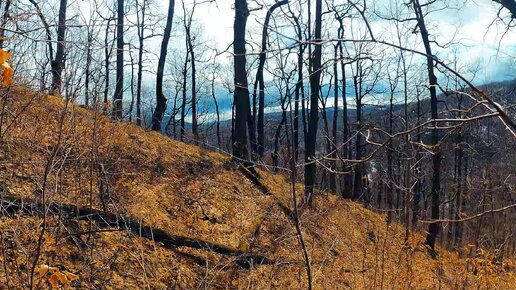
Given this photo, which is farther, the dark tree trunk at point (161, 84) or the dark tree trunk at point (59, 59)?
the dark tree trunk at point (161, 84)

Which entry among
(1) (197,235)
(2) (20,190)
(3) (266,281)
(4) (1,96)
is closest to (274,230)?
(1) (197,235)

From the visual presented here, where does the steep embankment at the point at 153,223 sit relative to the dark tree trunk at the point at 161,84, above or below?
below

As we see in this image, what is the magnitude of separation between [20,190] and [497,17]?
480cm

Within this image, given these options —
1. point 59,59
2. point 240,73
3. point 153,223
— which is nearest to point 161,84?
point 240,73

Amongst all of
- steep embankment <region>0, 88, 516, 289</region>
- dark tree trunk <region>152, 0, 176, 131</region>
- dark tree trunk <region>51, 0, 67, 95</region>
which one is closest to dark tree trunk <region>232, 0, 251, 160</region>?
steep embankment <region>0, 88, 516, 289</region>

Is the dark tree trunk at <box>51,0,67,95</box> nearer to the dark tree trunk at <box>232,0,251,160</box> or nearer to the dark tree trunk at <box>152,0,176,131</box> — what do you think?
the dark tree trunk at <box>232,0,251,160</box>

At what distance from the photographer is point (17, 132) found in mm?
6258

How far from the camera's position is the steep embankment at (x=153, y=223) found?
4.15 m

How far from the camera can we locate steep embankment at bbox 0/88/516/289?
415cm

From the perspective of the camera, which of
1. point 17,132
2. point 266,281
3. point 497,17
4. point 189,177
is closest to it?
point 497,17

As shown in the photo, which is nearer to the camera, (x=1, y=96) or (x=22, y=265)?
(x=22, y=265)

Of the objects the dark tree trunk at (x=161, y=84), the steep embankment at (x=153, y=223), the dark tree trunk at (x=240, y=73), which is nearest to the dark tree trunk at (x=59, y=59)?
the steep embankment at (x=153, y=223)

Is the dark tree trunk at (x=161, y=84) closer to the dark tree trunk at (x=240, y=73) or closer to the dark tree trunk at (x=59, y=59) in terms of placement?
the dark tree trunk at (x=240, y=73)

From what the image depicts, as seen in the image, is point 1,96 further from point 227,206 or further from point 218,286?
point 227,206
